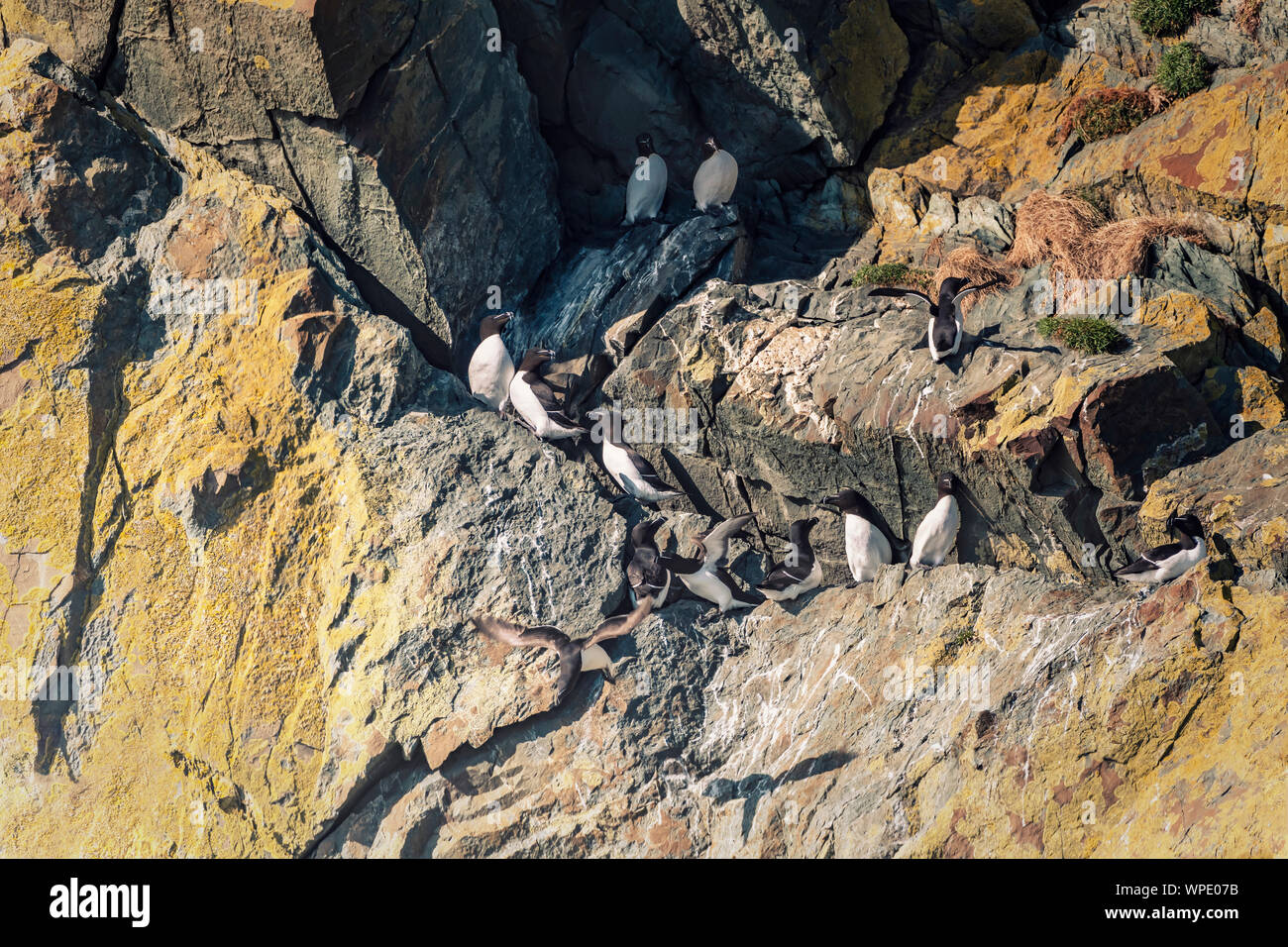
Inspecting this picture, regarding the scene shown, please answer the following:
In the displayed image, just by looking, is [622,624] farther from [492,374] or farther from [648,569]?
[492,374]

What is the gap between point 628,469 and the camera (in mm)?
12523

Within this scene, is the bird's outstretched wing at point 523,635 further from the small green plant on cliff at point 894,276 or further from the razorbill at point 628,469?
the small green plant on cliff at point 894,276

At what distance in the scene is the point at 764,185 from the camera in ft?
53.4

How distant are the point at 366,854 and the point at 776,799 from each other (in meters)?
3.69

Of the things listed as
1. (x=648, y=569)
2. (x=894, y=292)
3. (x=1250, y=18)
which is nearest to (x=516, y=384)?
(x=648, y=569)

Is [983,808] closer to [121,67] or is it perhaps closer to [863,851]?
[863,851]

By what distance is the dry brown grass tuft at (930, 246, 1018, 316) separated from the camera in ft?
42.6

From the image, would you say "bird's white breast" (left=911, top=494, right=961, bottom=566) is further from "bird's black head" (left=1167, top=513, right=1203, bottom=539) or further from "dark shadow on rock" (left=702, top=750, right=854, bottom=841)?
"dark shadow on rock" (left=702, top=750, right=854, bottom=841)

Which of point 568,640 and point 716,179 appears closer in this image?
point 568,640

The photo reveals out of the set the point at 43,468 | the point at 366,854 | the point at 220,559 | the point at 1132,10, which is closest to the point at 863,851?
the point at 366,854

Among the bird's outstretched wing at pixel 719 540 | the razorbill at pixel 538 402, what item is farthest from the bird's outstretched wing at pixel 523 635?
the razorbill at pixel 538 402

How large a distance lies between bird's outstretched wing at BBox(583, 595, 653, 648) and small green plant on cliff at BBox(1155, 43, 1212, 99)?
9.13 meters

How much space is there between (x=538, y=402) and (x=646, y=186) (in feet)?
12.9

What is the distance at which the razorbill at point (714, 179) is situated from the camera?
48.9 ft
